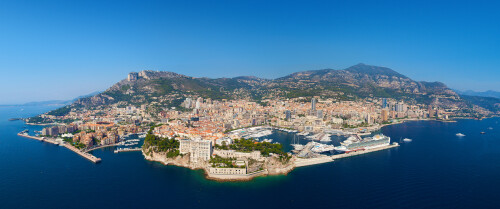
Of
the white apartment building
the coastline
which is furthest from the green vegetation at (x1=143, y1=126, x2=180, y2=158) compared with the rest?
the white apartment building

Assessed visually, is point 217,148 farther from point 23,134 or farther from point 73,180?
point 23,134

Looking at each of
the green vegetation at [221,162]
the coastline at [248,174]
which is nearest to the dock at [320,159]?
the coastline at [248,174]

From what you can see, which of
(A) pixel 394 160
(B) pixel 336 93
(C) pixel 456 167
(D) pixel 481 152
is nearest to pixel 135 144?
(A) pixel 394 160

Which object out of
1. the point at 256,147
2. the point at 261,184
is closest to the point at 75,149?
the point at 256,147

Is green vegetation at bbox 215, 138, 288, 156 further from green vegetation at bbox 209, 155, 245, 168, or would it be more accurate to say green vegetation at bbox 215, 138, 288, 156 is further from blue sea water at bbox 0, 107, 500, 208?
blue sea water at bbox 0, 107, 500, 208

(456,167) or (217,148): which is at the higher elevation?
(217,148)

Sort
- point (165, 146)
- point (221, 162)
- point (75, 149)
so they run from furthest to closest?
point (75, 149) → point (165, 146) → point (221, 162)

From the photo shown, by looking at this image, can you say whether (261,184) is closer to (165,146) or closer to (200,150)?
(200,150)

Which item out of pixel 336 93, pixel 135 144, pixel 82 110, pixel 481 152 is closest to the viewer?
pixel 481 152

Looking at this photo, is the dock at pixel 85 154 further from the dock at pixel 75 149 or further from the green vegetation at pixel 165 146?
the green vegetation at pixel 165 146
